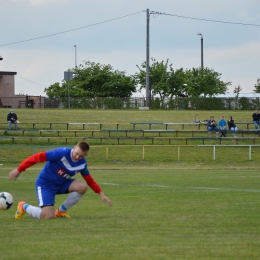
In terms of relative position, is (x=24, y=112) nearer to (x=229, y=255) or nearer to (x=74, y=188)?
(x=74, y=188)

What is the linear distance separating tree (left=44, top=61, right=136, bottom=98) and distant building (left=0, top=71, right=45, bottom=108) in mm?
14091

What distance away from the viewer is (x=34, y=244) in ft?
26.1

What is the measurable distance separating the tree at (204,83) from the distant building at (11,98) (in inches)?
747

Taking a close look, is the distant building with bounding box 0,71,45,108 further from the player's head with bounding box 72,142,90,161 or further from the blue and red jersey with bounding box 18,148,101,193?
the player's head with bounding box 72,142,90,161

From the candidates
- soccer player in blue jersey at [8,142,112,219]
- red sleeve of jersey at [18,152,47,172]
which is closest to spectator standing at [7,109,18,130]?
soccer player in blue jersey at [8,142,112,219]

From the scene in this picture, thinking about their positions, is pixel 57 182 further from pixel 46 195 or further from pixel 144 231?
pixel 144 231

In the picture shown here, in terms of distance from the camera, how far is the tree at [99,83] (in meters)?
89.6

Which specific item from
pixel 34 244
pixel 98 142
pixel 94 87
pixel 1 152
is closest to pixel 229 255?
pixel 34 244

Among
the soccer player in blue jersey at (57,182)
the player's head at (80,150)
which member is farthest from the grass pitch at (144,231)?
the player's head at (80,150)

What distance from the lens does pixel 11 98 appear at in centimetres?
7150

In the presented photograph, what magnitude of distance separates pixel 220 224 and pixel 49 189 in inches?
115

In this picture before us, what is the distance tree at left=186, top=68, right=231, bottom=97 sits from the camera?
77.3 meters

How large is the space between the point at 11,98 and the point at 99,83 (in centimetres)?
2278

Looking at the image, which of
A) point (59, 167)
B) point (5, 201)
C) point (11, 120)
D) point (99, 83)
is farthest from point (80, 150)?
point (99, 83)
